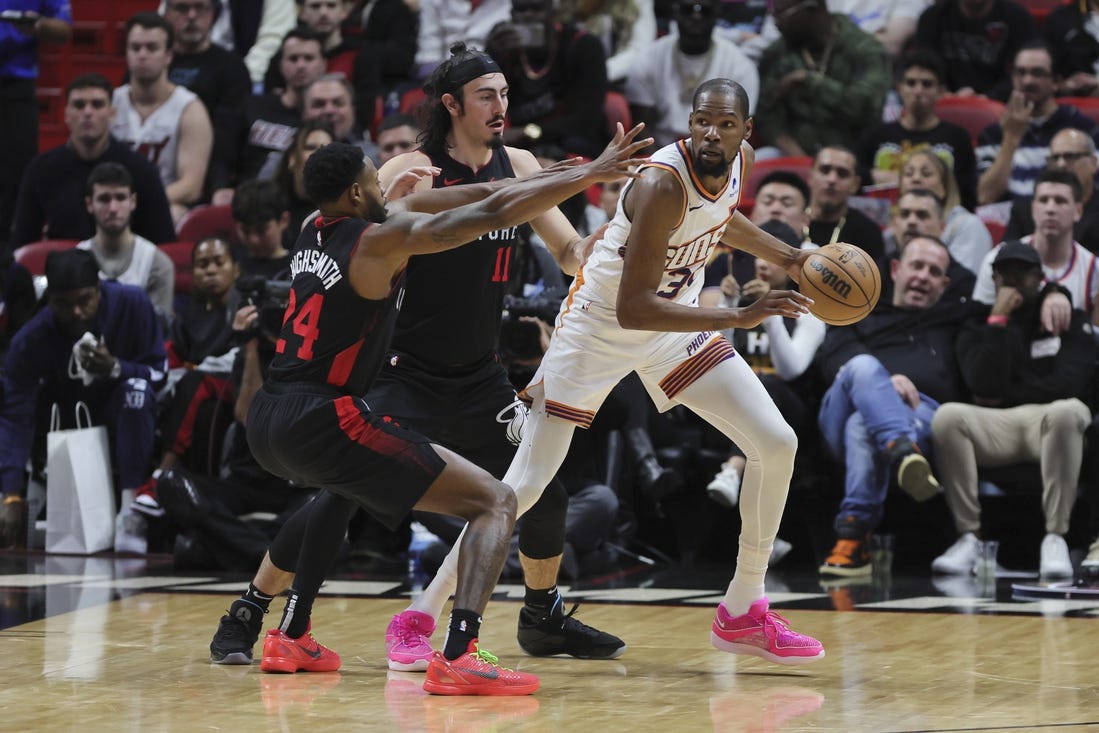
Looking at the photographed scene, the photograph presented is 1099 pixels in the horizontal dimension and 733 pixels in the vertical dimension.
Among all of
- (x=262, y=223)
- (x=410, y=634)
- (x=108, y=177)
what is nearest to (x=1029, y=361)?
(x=410, y=634)

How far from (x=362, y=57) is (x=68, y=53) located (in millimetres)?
2841

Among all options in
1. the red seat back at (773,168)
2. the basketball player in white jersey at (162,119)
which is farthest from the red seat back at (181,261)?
the red seat back at (773,168)

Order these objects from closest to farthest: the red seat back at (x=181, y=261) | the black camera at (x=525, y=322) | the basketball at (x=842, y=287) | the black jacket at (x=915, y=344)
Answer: the basketball at (x=842, y=287)
the black camera at (x=525, y=322)
the black jacket at (x=915, y=344)
the red seat back at (x=181, y=261)

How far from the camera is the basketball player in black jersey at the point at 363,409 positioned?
16.5 feet

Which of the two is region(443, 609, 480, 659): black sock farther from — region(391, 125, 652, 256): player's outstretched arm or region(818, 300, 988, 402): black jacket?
region(818, 300, 988, 402): black jacket

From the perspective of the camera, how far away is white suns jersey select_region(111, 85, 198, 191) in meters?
11.2

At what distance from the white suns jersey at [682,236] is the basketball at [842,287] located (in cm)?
36

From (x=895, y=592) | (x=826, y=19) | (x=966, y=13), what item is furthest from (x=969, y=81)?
(x=895, y=592)

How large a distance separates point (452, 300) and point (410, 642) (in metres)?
1.18

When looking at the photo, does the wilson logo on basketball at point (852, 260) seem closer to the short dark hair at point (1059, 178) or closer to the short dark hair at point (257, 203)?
the short dark hair at point (1059, 178)

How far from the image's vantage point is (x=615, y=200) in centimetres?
970

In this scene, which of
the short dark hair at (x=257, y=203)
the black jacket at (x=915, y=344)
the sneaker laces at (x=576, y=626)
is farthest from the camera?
the short dark hair at (x=257, y=203)

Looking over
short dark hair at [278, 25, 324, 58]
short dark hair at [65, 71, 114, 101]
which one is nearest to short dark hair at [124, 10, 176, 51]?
short dark hair at [65, 71, 114, 101]

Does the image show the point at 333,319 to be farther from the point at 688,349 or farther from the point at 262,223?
the point at 262,223
